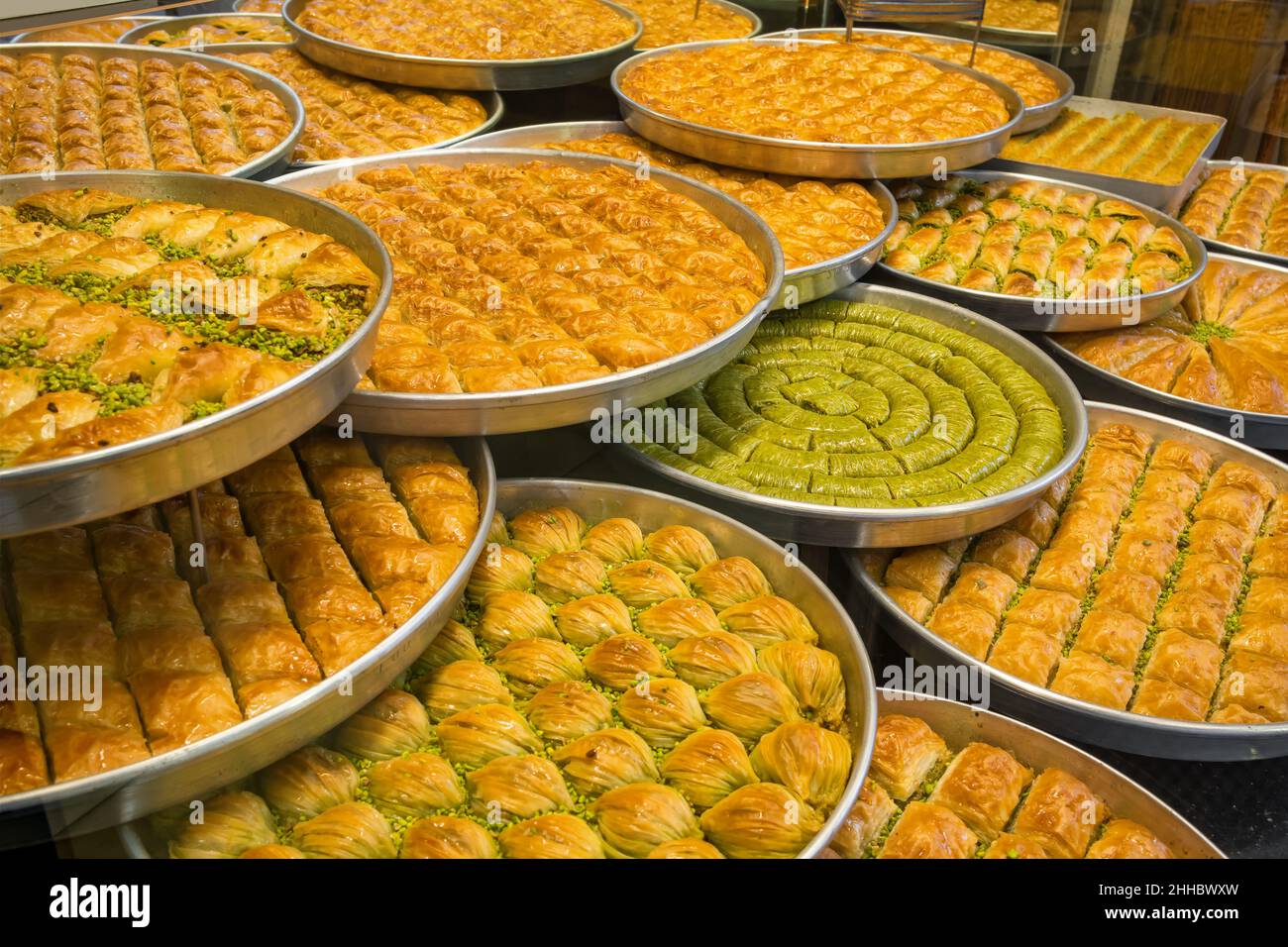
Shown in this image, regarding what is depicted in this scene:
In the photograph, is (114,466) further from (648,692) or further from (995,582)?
(995,582)

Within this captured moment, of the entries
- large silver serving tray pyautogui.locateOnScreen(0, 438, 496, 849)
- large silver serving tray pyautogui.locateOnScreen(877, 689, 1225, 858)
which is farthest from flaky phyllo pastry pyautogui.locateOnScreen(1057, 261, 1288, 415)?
large silver serving tray pyautogui.locateOnScreen(0, 438, 496, 849)

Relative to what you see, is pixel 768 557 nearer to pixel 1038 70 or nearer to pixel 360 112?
pixel 360 112

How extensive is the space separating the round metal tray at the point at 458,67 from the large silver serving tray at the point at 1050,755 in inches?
145

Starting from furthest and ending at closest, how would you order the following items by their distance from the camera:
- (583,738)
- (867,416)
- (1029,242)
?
(1029,242)
(867,416)
(583,738)

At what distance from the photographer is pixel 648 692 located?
258 centimetres

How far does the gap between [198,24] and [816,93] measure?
11.8 ft

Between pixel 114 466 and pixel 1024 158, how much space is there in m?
5.45

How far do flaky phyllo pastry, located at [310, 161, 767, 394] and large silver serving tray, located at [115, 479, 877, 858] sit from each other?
443 millimetres

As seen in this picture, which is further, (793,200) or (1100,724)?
(793,200)

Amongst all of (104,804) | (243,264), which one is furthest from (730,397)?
(104,804)

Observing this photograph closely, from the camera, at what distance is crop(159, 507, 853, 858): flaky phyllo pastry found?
7.34 feet

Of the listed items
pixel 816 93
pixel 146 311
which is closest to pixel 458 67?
pixel 816 93

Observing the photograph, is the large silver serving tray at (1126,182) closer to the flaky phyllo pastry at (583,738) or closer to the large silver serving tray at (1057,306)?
the large silver serving tray at (1057,306)

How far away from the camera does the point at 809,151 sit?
14.5ft
